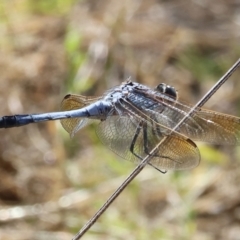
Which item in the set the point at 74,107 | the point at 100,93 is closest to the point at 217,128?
the point at 74,107

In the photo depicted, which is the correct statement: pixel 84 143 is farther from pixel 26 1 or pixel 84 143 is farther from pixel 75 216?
pixel 26 1

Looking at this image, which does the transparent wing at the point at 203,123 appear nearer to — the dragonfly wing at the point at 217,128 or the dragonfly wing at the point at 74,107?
the dragonfly wing at the point at 217,128

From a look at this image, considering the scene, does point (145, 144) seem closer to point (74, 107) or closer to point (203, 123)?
point (203, 123)

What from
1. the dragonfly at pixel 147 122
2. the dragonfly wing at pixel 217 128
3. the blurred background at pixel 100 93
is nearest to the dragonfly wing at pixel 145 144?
the dragonfly at pixel 147 122

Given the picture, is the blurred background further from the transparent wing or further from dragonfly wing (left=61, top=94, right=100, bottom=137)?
the transparent wing

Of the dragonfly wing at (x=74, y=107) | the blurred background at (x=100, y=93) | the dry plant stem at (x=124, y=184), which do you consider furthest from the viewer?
the blurred background at (x=100, y=93)

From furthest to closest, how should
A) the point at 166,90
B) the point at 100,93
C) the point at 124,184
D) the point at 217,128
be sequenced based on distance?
the point at 100,93 < the point at 166,90 < the point at 217,128 < the point at 124,184
